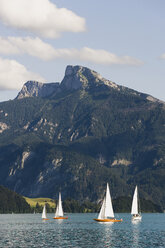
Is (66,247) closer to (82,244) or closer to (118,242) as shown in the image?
(82,244)

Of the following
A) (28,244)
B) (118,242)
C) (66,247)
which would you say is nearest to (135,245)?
(118,242)

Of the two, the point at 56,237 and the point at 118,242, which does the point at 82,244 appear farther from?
the point at 56,237

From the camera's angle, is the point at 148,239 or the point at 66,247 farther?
the point at 148,239

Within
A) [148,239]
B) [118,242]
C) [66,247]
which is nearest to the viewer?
[66,247]

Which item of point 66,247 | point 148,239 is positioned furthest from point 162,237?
point 66,247

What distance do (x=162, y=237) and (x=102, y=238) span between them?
22736 millimetres

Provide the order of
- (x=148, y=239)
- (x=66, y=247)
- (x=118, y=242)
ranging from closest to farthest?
(x=66, y=247) → (x=118, y=242) → (x=148, y=239)

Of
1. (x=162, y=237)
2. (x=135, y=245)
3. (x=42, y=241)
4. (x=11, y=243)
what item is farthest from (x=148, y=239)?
(x=11, y=243)

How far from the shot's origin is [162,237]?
19738 centimetres

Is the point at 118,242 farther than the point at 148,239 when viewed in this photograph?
No

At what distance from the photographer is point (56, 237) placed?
644 ft

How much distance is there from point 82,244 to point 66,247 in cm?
1032

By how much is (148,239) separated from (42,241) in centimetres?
3772

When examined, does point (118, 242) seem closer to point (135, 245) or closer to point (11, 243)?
Result: point (135, 245)
